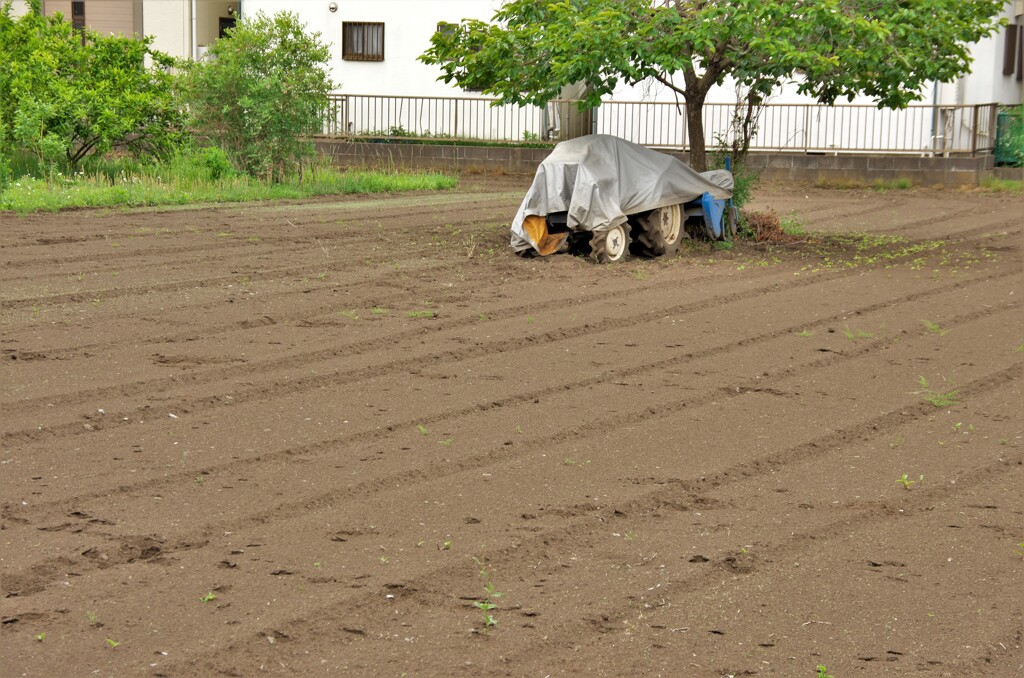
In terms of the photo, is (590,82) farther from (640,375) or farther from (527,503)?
(527,503)

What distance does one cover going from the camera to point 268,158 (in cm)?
2183

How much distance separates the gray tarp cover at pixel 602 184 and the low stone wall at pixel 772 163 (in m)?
9.43

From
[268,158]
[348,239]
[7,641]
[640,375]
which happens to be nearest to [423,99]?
[268,158]

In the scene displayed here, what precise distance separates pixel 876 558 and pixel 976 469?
160 cm

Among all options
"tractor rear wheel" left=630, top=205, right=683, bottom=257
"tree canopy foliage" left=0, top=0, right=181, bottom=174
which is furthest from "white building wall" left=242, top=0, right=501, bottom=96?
"tractor rear wheel" left=630, top=205, right=683, bottom=257

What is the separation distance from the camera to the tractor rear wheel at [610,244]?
47.4ft

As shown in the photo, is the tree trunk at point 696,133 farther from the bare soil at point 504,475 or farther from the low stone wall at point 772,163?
the low stone wall at point 772,163

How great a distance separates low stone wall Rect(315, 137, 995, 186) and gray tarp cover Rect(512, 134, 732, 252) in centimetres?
943

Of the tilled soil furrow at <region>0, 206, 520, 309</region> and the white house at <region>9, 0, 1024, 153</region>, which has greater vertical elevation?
the white house at <region>9, 0, 1024, 153</region>

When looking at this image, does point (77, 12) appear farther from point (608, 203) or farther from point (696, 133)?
point (608, 203)

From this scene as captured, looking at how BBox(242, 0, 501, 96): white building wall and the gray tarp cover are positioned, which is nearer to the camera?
the gray tarp cover

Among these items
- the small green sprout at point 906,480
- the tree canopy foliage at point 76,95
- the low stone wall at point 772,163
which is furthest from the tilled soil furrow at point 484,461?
the low stone wall at point 772,163

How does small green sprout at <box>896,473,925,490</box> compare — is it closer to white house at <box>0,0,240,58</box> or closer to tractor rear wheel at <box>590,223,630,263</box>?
tractor rear wheel at <box>590,223,630,263</box>

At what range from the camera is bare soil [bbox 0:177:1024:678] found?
191 inches
